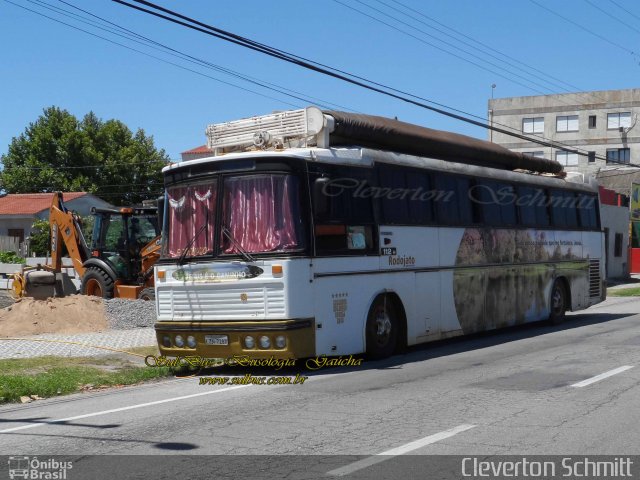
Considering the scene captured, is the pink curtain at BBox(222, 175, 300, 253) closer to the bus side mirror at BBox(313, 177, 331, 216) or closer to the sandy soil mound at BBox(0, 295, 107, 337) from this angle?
the bus side mirror at BBox(313, 177, 331, 216)

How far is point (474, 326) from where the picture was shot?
1631cm

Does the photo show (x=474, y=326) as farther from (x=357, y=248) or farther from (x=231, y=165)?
(x=231, y=165)

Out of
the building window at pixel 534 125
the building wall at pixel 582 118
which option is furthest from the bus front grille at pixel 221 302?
the building window at pixel 534 125

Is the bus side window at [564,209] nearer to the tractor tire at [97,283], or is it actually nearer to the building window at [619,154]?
the tractor tire at [97,283]

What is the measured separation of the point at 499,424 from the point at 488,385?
8.27 feet

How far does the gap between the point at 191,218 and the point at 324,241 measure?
202cm

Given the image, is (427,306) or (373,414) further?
(427,306)

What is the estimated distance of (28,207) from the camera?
211ft

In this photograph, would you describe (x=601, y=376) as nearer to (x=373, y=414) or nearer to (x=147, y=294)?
(x=373, y=414)

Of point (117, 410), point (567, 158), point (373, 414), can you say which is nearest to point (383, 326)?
point (373, 414)

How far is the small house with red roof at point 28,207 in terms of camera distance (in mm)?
63062

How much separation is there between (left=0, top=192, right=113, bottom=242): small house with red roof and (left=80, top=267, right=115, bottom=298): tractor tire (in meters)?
38.4

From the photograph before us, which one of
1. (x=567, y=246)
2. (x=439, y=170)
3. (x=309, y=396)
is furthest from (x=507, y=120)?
(x=309, y=396)

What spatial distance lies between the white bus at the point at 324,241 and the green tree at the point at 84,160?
185 ft
